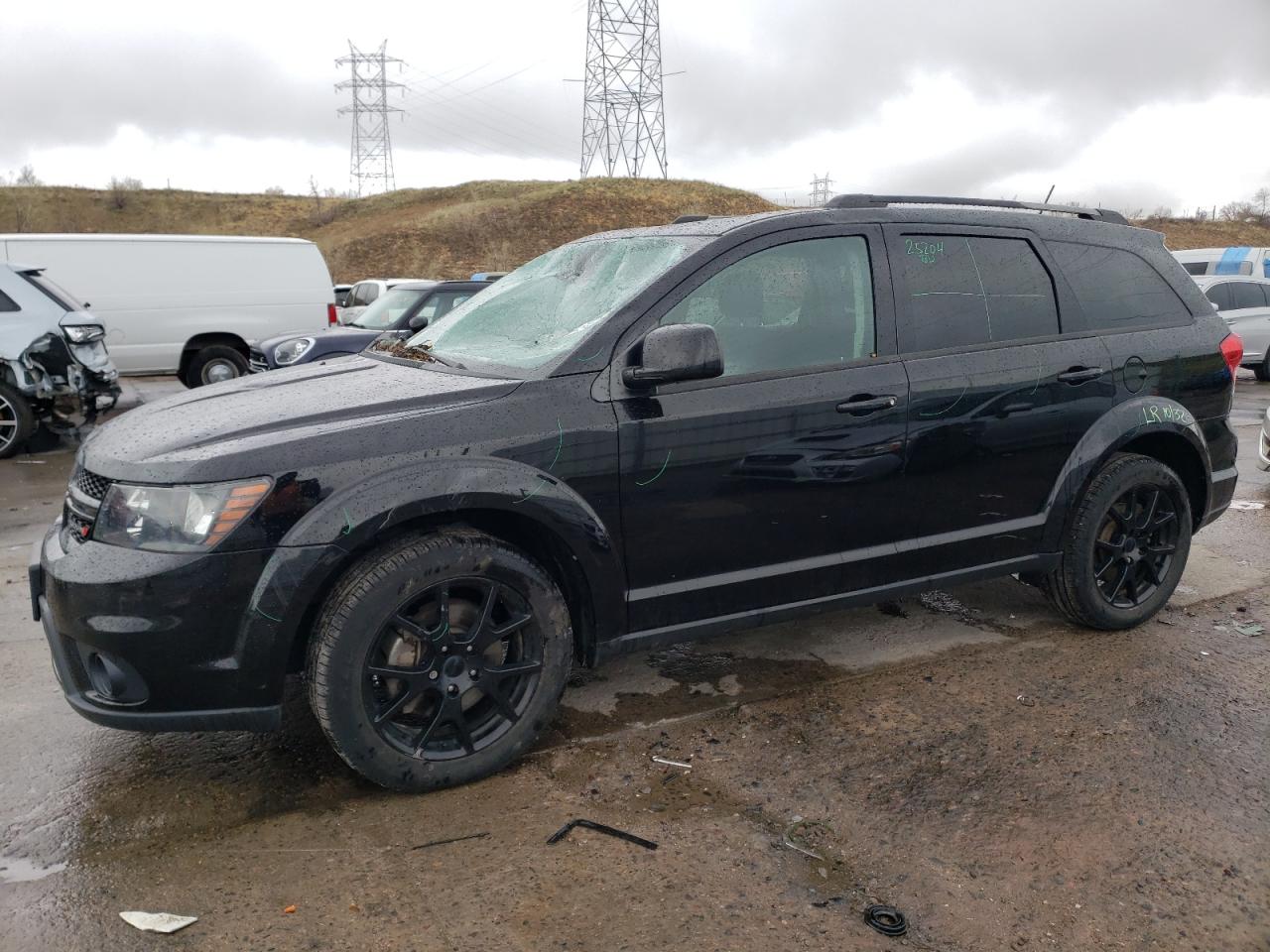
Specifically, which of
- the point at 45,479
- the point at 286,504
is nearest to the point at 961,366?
the point at 286,504

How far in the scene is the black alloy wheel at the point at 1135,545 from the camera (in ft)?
14.1

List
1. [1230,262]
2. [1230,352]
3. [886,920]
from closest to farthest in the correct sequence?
[886,920]
[1230,352]
[1230,262]

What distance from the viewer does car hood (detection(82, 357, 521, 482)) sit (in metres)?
2.77

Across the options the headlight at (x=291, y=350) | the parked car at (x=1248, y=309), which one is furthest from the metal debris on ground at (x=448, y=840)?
the parked car at (x=1248, y=309)

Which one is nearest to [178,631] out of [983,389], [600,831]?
[600,831]

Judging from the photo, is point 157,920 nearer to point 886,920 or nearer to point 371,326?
point 886,920

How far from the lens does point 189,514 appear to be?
8.95 feet

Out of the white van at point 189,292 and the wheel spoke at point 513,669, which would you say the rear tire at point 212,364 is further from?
the wheel spoke at point 513,669

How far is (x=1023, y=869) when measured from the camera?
2.67 metres

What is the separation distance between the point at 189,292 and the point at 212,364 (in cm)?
97

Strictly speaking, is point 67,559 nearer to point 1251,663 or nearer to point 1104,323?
point 1104,323

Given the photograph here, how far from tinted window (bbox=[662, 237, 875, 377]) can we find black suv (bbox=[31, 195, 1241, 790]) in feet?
0.04

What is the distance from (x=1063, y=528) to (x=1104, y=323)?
2.87 ft

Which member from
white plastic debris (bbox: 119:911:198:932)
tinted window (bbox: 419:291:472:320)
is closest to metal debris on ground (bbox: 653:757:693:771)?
white plastic debris (bbox: 119:911:198:932)
